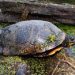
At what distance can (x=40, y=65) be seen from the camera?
489 centimetres

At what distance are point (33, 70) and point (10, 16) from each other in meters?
2.36

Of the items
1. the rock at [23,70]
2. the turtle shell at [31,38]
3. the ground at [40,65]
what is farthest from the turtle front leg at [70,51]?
the rock at [23,70]

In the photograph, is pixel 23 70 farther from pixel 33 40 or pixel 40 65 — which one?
pixel 33 40

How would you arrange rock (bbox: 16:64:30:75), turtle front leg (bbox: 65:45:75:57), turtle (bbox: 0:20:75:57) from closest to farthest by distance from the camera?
rock (bbox: 16:64:30:75) → turtle (bbox: 0:20:75:57) → turtle front leg (bbox: 65:45:75:57)

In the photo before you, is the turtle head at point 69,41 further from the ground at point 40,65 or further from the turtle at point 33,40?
the ground at point 40,65

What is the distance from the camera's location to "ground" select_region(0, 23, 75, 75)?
470 cm

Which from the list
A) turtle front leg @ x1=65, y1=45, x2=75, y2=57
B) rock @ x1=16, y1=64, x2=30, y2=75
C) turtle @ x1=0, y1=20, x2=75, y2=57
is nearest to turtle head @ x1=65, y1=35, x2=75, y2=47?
turtle @ x1=0, y1=20, x2=75, y2=57

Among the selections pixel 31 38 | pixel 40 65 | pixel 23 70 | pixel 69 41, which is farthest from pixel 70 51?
pixel 23 70

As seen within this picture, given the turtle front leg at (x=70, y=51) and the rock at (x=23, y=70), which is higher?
the turtle front leg at (x=70, y=51)

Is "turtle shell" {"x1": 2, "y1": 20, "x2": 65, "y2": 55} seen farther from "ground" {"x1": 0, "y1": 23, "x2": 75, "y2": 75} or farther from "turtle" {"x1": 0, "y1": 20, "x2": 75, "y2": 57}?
"ground" {"x1": 0, "y1": 23, "x2": 75, "y2": 75}

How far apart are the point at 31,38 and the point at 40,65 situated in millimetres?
526

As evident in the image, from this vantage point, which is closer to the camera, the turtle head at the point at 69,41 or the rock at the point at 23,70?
the rock at the point at 23,70

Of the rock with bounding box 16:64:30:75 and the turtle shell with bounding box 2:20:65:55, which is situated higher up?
the turtle shell with bounding box 2:20:65:55

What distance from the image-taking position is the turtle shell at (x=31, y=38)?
16.1ft
